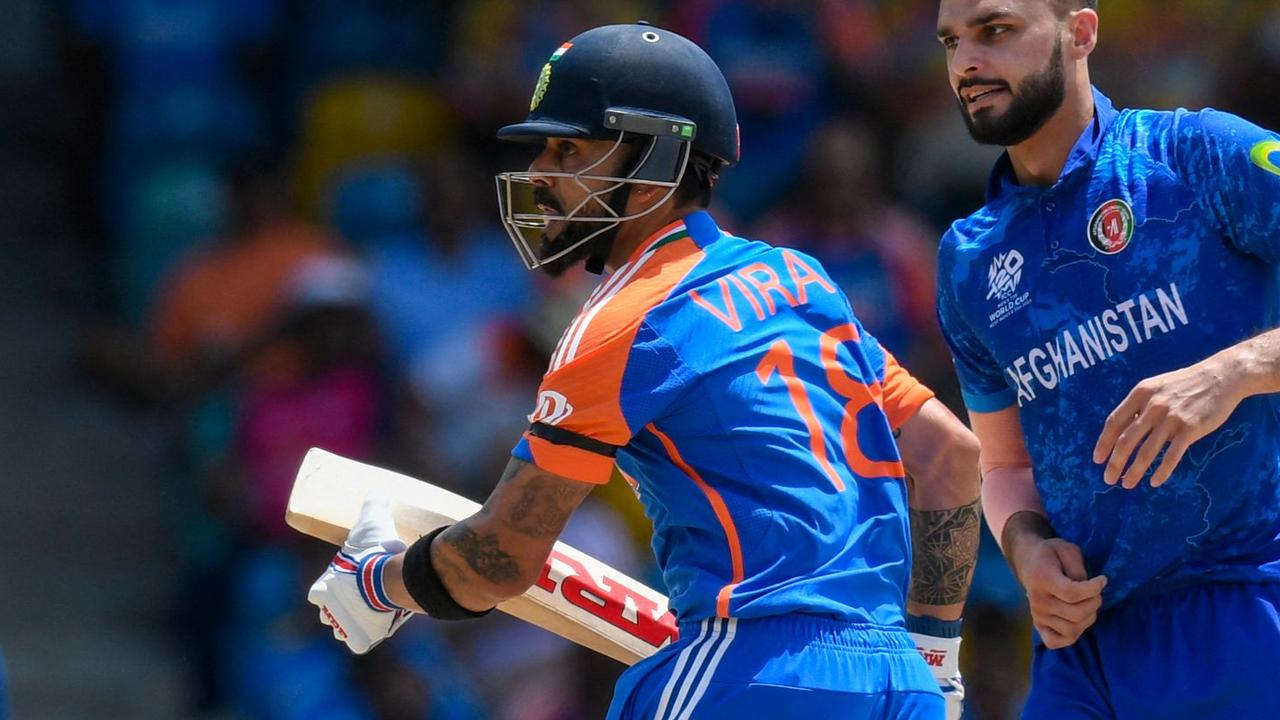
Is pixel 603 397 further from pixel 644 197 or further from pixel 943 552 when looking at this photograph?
pixel 943 552

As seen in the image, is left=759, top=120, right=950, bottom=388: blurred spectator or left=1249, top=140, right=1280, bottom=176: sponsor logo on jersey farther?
left=759, top=120, right=950, bottom=388: blurred spectator

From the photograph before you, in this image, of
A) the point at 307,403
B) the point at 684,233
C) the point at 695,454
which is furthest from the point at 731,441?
the point at 307,403

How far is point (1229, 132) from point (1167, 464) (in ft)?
2.24

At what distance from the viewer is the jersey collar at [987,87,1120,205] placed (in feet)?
12.3

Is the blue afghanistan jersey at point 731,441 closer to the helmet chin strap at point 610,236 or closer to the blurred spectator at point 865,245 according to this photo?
the helmet chin strap at point 610,236

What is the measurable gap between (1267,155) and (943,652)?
125 cm

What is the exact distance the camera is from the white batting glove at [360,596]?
12.5 feet

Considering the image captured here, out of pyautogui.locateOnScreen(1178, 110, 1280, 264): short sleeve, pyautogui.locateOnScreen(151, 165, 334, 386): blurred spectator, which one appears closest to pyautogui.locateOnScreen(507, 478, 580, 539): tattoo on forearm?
pyautogui.locateOnScreen(1178, 110, 1280, 264): short sleeve

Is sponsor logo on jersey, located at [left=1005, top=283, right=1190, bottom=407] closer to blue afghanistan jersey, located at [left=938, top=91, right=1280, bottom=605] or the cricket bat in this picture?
blue afghanistan jersey, located at [left=938, top=91, right=1280, bottom=605]

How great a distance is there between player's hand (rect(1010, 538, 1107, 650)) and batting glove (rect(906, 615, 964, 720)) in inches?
12.7

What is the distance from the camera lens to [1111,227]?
3.68 meters

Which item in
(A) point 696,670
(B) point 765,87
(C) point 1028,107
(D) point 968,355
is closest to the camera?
(A) point 696,670

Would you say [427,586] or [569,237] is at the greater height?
[569,237]

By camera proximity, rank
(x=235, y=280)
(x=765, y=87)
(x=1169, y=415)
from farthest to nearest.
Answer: (x=765, y=87) < (x=235, y=280) < (x=1169, y=415)
